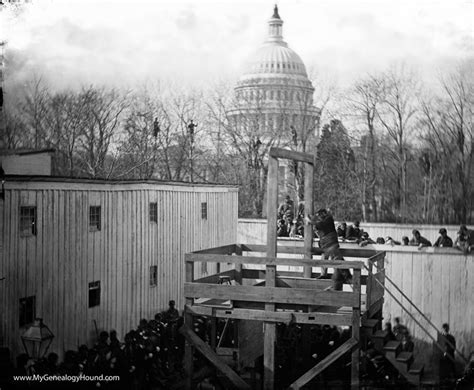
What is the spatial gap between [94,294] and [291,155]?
2320mm

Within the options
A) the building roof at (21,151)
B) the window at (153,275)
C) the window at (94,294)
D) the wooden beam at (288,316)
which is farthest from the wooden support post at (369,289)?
the building roof at (21,151)

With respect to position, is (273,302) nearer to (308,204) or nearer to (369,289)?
(369,289)

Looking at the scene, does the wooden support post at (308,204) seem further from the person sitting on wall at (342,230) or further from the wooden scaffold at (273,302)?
the person sitting on wall at (342,230)

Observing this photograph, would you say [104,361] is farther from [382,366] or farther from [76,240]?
[382,366]

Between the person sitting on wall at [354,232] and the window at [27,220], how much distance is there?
3.02 meters

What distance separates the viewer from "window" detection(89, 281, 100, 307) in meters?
7.46

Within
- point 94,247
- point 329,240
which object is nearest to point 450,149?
point 329,240

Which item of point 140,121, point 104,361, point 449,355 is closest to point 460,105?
point 449,355

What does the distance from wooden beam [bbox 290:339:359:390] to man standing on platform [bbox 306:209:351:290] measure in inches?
22.9

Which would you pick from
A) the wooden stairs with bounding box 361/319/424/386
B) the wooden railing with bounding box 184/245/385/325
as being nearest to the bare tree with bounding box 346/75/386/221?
the wooden railing with bounding box 184/245/385/325

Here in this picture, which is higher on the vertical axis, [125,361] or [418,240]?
[418,240]

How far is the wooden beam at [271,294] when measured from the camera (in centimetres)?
687

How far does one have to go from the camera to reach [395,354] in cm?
723

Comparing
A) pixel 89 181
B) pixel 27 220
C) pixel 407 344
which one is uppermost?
pixel 89 181
